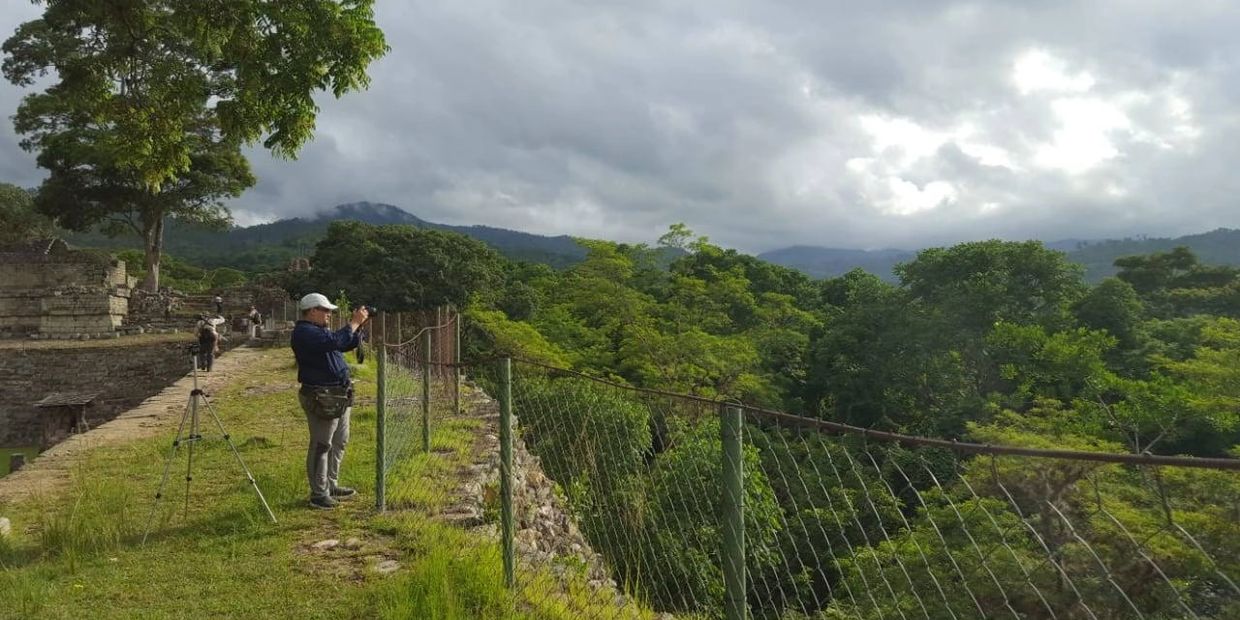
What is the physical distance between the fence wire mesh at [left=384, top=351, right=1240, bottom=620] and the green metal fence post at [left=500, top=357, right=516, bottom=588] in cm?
10

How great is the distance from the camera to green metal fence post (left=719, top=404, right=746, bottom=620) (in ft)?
7.08

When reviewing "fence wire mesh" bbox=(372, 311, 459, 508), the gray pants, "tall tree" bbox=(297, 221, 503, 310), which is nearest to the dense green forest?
"tall tree" bbox=(297, 221, 503, 310)

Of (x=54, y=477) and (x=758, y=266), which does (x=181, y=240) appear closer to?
(x=758, y=266)

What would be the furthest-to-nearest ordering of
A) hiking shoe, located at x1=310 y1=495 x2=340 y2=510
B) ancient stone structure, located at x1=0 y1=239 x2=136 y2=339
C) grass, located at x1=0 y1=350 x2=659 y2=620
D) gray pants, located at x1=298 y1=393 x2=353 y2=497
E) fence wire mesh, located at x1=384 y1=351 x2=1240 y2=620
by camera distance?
ancient stone structure, located at x1=0 y1=239 x2=136 y2=339 → hiking shoe, located at x1=310 y1=495 x2=340 y2=510 → gray pants, located at x1=298 y1=393 x2=353 y2=497 → grass, located at x1=0 y1=350 x2=659 y2=620 → fence wire mesh, located at x1=384 y1=351 x2=1240 y2=620

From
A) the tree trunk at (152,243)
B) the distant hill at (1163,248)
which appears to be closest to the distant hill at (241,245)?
the tree trunk at (152,243)

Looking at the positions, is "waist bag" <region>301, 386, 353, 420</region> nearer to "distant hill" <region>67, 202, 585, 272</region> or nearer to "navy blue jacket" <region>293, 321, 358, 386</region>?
"navy blue jacket" <region>293, 321, 358, 386</region>

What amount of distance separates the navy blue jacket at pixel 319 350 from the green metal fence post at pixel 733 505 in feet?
10.9

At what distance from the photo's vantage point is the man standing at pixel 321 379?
4836 mm

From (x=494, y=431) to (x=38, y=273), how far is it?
2324cm

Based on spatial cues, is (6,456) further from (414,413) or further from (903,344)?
(903,344)

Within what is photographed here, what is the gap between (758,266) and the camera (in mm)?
37250

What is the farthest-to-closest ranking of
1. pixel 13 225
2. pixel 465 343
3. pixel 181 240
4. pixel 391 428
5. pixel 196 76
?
pixel 181 240, pixel 13 225, pixel 465 343, pixel 196 76, pixel 391 428

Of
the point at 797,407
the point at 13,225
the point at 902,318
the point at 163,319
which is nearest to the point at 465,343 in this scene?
the point at 163,319

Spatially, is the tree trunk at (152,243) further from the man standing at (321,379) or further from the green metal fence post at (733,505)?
the green metal fence post at (733,505)
